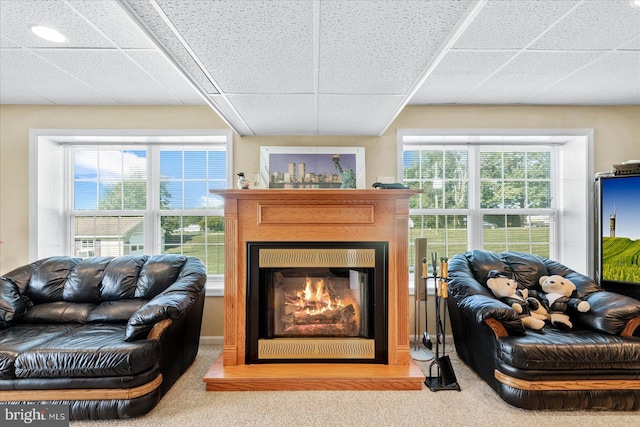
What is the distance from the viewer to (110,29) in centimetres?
192

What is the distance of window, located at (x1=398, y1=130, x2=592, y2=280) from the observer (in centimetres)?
348

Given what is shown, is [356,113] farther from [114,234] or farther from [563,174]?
[114,234]

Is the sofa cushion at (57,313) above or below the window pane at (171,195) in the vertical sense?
below

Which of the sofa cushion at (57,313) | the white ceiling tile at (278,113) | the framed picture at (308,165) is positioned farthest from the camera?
the framed picture at (308,165)

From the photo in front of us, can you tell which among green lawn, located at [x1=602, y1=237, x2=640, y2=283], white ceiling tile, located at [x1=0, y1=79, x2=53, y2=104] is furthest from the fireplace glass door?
white ceiling tile, located at [x1=0, y1=79, x2=53, y2=104]

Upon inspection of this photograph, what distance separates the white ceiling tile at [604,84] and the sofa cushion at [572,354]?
2030mm

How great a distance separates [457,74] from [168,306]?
2.86m

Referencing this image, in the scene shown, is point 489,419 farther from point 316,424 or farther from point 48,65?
point 48,65

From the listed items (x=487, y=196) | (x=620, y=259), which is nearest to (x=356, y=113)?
(x=487, y=196)

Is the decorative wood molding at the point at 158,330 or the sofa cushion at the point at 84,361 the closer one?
the sofa cushion at the point at 84,361

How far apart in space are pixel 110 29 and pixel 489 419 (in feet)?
11.2

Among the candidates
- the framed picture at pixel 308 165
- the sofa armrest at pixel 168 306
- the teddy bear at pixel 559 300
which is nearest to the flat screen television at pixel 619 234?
the teddy bear at pixel 559 300

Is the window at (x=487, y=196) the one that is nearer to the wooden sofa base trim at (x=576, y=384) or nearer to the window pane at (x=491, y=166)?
the window pane at (x=491, y=166)

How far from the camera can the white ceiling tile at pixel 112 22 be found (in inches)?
67.0
